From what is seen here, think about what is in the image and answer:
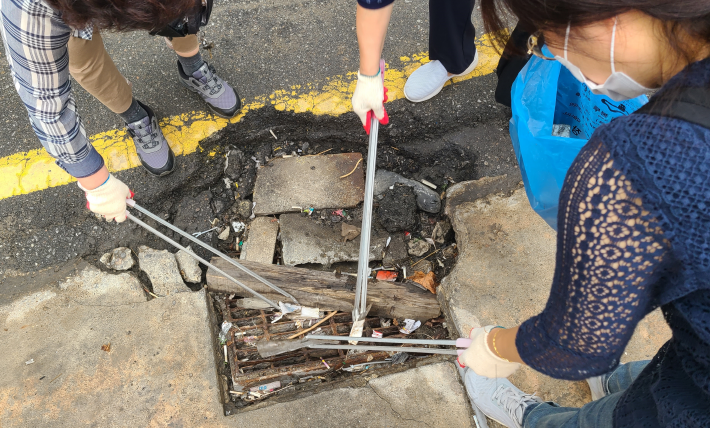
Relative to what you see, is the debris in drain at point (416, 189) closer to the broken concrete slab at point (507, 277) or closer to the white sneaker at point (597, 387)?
the broken concrete slab at point (507, 277)

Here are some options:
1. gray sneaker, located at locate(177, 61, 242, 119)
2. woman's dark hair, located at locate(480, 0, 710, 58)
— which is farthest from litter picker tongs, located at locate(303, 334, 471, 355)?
gray sneaker, located at locate(177, 61, 242, 119)

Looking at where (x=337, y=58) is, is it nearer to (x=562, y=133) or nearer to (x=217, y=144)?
(x=217, y=144)

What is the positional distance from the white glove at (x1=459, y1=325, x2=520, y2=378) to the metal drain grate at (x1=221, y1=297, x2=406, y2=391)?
69 centimetres

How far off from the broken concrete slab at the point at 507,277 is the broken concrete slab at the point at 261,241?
0.91m

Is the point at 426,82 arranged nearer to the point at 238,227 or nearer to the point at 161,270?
the point at 238,227

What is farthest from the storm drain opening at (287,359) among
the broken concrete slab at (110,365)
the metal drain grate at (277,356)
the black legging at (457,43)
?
the black legging at (457,43)

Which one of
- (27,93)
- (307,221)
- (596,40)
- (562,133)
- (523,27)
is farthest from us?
(307,221)

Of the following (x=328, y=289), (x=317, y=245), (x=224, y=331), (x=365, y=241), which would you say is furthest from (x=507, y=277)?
(x=224, y=331)

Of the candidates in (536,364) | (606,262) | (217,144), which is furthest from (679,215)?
(217,144)

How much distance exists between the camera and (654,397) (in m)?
1.13

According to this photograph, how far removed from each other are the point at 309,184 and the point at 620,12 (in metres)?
1.90

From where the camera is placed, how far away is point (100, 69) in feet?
6.79

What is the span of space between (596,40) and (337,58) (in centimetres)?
214

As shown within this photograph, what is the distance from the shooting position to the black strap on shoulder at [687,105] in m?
0.71
